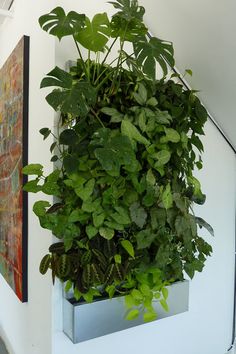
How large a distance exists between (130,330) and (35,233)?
682 mm

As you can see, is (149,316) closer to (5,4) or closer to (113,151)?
(113,151)

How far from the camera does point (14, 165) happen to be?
5.42 feet

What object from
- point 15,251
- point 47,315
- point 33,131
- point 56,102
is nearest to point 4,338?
point 15,251

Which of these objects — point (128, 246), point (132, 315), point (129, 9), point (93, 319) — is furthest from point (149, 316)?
point (129, 9)

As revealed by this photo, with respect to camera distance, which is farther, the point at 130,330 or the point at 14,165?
the point at 14,165

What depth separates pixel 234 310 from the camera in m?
1.87

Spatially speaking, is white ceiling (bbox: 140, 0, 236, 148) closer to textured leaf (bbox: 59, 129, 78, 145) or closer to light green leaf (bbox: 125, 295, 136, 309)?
textured leaf (bbox: 59, 129, 78, 145)

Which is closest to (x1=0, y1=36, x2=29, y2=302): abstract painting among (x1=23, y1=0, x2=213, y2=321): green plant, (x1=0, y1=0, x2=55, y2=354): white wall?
(x1=0, y1=0, x2=55, y2=354): white wall

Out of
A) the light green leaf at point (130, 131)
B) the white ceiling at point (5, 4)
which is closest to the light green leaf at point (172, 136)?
the light green leaf at point (130, 131)

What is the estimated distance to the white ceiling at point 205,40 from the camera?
1.23m

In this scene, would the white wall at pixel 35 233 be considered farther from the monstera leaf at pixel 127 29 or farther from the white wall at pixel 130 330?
the monstera leaf at pixel 127 29

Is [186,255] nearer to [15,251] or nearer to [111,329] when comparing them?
[111,329]

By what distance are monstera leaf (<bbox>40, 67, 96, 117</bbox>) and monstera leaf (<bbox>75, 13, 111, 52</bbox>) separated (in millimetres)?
171

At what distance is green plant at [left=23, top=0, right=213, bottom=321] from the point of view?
3.35 ft
